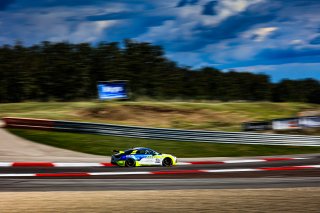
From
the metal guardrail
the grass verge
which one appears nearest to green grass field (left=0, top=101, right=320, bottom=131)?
the metal guardrail

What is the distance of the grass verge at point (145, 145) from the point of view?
2212cm

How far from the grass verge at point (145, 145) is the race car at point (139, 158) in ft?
14.8

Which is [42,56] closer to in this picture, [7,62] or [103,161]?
[7,62]

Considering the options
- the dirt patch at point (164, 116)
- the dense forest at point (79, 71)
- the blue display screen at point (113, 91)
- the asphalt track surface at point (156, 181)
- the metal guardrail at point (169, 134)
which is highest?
the dense forest at point (79, 71)

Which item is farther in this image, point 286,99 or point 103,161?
point 286,99

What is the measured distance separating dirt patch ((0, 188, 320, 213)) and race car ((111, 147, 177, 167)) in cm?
677

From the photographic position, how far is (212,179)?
12.9 metres

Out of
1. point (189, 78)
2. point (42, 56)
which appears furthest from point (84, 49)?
point (189, 78)

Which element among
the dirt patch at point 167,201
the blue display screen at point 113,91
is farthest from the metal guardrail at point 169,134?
the blue display screen at point 113,91

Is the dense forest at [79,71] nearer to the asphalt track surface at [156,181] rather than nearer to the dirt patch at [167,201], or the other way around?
the asphalt track surface at [156,181]

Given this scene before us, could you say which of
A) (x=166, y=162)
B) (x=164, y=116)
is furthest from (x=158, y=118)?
(x=166, y=162)

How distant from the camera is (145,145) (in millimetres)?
23406

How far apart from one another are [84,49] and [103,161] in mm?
63304

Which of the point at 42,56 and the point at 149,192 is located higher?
the point at 42,56
